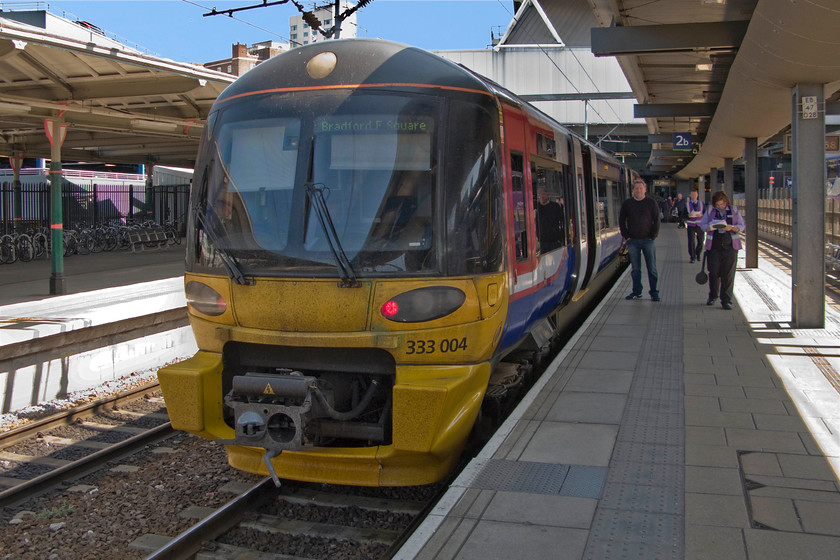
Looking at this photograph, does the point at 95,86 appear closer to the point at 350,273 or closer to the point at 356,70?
the point at 356,70

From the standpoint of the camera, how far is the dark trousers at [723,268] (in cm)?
1099

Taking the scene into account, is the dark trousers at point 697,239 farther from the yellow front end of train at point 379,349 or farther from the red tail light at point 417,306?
the red tail light at point 417,306

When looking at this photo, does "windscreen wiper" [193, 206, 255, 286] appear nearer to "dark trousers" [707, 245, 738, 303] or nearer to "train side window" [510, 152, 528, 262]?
"train side window" [510, 152, 528, 262]

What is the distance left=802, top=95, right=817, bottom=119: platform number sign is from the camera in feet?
31.3

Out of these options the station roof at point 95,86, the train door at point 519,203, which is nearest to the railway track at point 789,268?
the train door at point 519,203

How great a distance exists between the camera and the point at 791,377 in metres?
7.20

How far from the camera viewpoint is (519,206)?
19.7 feet

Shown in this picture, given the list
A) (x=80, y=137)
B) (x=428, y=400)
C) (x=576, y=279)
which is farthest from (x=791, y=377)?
(x=80, y=137)

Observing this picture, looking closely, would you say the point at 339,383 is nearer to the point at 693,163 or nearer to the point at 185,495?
the point at 185,495

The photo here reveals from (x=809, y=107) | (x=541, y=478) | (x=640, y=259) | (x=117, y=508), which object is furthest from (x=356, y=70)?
(x=640, y=259)

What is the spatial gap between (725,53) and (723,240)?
3657 millimetres

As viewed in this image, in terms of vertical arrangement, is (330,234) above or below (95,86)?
below

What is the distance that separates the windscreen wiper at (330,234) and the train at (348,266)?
14 mm

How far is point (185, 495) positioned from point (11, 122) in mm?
13692
